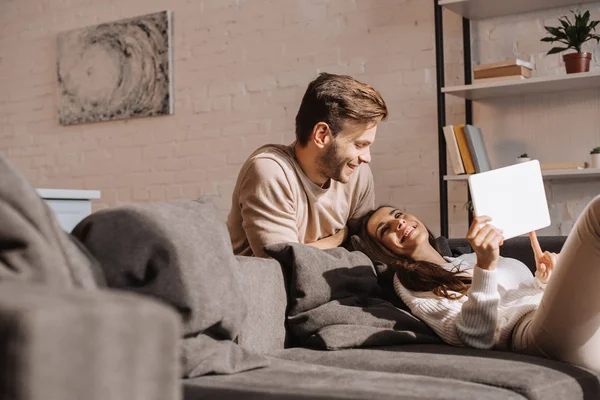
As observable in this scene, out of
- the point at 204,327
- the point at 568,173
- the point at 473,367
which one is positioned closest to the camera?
the point at 204,327

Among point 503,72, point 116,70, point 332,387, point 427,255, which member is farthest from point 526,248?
point 116,70

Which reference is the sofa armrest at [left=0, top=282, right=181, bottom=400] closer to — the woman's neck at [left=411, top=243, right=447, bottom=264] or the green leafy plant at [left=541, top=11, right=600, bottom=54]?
the woman's neck at [left=411, top=243, right=447, bottom=264]

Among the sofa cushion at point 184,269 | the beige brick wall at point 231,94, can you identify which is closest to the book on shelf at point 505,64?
the beige brick wall at point 231,94

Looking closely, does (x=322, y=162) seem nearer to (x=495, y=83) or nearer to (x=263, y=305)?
(x=263, y=305)

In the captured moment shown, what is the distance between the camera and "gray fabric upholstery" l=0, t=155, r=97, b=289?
1.19 m

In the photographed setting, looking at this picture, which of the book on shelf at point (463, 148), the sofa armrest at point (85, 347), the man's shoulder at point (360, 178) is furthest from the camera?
the book on shelf at point (463, 148)

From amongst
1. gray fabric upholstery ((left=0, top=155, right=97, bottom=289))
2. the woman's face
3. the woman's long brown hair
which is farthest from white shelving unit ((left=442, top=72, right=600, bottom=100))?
gray fabric upholstery ((left=0, top=155, right=97, bottom=289))

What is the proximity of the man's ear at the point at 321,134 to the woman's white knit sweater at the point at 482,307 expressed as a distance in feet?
1.89

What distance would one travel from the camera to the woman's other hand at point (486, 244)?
6.37ft

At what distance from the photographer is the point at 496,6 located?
12.3 ft

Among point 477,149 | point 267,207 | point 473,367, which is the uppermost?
point 477,149

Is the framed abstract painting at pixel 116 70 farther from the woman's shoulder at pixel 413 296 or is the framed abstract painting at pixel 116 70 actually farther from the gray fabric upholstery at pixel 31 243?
the gray fabric upholstery at pixel 31 243

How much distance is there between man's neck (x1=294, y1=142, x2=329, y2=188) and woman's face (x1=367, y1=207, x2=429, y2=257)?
321mm

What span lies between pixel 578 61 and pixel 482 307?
1.97 m
